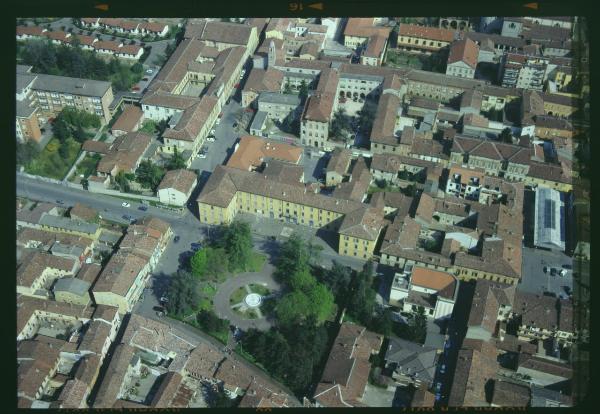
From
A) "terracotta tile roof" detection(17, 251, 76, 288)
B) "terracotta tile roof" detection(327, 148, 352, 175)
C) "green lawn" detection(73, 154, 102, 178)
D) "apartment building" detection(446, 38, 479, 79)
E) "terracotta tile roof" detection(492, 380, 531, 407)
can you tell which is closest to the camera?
"terracotta tile roof" detection(492, 380, 531, 407)

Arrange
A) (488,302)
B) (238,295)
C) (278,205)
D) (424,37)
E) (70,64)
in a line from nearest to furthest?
(488,302)
(238,295)
(278,205)
(70,64)
(424,37)

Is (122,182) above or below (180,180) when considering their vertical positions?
below

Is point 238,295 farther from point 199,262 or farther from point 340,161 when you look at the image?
point 340,161

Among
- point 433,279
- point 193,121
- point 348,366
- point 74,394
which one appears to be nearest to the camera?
point 74,394

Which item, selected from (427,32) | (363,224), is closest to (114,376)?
(363,224)

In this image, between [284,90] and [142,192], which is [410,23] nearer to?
[284,90]

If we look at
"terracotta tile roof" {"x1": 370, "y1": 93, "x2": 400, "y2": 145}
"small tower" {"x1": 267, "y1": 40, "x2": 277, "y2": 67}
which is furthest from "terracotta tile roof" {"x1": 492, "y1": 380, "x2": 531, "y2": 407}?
"small tower" {"x1": 267, "y1": 40, "x2": 277, "y2": 67}

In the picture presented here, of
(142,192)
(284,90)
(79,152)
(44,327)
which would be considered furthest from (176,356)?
(284,90)

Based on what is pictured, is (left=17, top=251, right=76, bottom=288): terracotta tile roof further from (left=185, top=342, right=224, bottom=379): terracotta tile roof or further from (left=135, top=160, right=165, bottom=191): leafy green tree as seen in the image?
(left=185, top=342, right=224, bottom=379): terracotta tile roof
